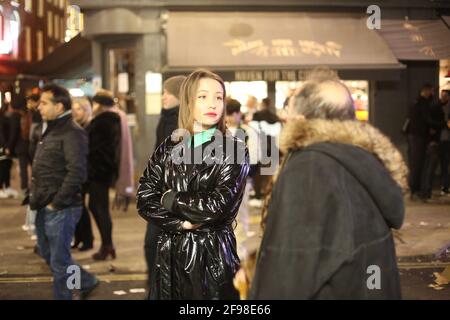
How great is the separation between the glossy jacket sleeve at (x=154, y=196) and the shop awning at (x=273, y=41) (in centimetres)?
885

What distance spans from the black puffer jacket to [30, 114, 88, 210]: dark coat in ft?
6.85

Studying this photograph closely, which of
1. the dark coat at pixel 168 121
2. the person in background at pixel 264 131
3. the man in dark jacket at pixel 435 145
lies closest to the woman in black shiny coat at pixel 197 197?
the dark coat at pixel 168 121

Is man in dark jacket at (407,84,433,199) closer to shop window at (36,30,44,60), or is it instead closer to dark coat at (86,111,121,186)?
dark coat at (86,111,121,186)

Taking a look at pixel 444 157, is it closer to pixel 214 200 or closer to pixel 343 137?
pixel 214 200

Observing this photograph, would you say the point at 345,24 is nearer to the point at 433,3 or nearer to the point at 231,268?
the point at 433,3

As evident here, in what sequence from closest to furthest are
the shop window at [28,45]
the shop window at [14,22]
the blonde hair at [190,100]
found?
the blonde hair at [190,100] → the shop window at [14,22] → the shop window at [28,45]

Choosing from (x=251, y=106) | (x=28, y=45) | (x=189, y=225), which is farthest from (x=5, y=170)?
(x=28, y=45)

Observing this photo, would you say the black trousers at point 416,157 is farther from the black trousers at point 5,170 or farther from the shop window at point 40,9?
the shop window at point 40,9

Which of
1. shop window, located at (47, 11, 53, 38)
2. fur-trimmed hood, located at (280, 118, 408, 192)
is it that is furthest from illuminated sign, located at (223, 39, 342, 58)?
shop window, located at (47, 11, 53, 38)

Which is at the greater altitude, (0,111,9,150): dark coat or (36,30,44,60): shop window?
(36,30,44,60): shop window

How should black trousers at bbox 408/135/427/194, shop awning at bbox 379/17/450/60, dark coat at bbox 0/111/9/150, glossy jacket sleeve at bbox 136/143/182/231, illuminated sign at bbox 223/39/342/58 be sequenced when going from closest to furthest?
glossy jacket sleeve at bbox 136/143/182/231
black trousers at bbox 408/135/427/194
illuminated sign at bbox 223/39/342/58
shop awning at bbox 379/17/450/60
dark coat at bbox 0/111/9/150

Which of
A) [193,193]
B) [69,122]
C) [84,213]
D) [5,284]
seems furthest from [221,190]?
[84,213]

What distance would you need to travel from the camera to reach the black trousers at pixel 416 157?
41.7ft

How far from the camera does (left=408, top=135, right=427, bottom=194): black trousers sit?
12695mm
